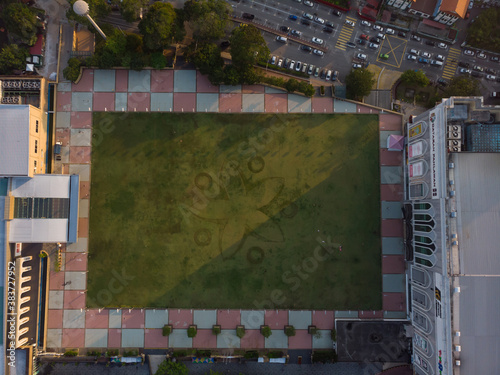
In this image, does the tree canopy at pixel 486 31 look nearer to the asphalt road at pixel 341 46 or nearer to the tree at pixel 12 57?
the asphalt road at pixel 341 46

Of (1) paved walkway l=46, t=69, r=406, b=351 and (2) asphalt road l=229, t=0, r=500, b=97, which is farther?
(2) asphalt road l=229, t=0, r=500, b=97

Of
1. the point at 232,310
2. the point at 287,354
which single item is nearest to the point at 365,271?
the point at 287,354

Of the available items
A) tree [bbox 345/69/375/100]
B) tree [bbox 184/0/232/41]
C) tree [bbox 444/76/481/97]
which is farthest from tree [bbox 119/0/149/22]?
tree [bbox 444/76/481/97]

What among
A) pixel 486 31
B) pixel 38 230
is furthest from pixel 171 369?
pixel 486 31

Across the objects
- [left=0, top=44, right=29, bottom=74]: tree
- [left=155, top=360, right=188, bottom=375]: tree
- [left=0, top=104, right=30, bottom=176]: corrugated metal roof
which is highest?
[left=0, top=44, right=29, bottom=74]: tree

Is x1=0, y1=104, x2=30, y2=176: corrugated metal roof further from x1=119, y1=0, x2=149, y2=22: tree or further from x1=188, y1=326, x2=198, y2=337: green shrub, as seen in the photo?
x1=188, y1=326, x2=198, y2=337: green shrub

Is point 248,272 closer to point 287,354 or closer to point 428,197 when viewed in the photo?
point 287,354
